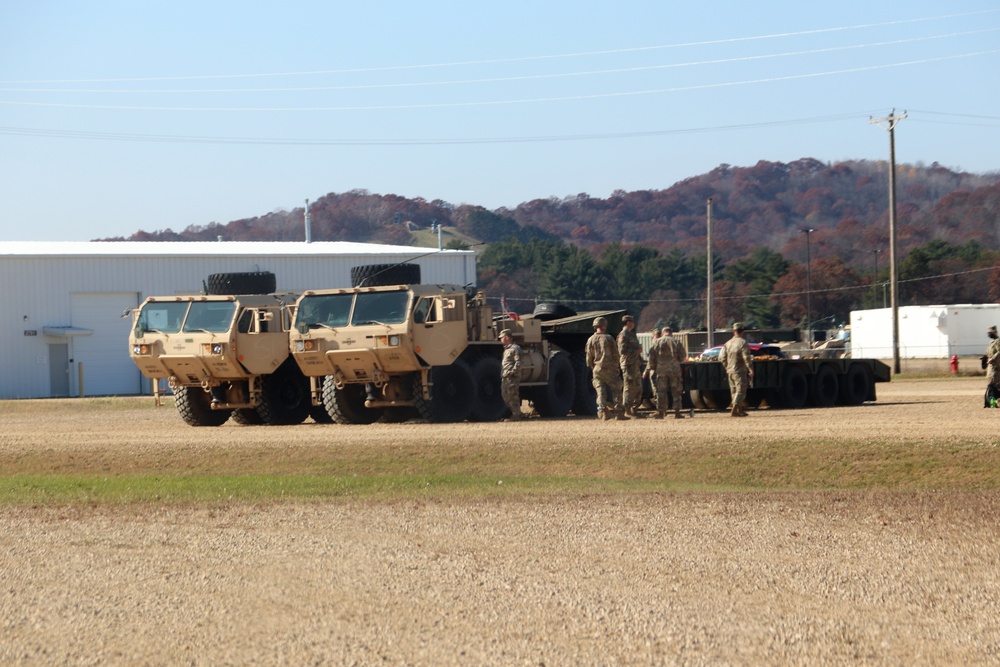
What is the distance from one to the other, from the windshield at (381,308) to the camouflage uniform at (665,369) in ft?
14.5

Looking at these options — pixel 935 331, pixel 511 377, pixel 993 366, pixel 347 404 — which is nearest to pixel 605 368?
pixel 511 377

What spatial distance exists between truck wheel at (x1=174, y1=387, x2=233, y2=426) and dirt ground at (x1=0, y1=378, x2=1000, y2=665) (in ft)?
41.6

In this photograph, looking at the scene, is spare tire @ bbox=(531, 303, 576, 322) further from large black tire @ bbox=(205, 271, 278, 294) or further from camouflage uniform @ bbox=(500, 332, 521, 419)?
large black tire @ bbox=(205, 271, 278, 294)

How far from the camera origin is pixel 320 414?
2536cm

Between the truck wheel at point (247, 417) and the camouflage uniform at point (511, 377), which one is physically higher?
the camouflage uniform at point (511, 377)

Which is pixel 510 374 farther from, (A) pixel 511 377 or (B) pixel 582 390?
(B) pixel 582 390

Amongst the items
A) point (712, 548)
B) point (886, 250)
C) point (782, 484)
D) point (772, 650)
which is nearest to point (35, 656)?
point (772, 650)

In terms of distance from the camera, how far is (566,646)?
6.92m

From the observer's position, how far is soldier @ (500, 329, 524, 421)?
22891 millimetres

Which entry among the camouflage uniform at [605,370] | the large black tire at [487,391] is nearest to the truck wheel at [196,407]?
the large black tire at [487,391]

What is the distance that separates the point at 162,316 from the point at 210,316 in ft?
3.12

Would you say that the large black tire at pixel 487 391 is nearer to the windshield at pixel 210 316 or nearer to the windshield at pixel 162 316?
the windshield at pixel 210 316

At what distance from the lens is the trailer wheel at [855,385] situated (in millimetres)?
28141

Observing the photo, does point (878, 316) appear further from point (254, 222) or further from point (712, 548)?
point (254, 222)
